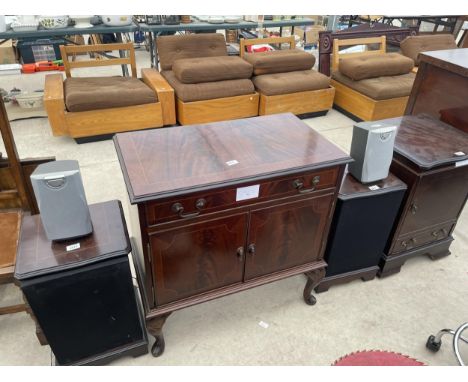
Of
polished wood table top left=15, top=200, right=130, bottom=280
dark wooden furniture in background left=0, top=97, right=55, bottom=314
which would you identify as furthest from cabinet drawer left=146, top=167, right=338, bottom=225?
dark wooden furniture in background left=0, top=97, right=55, bottom=314

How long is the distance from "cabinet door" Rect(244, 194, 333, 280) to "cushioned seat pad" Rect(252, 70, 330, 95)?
7.05ft

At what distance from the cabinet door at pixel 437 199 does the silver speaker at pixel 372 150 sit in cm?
22

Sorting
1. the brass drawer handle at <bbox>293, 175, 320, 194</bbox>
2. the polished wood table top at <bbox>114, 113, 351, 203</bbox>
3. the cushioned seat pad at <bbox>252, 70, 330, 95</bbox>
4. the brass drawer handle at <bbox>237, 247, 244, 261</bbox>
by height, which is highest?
the polished wood table top at <bbox>114, 113, 351, 203</bbox>

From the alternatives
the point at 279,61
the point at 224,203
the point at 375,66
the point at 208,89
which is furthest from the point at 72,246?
the point at 375,66

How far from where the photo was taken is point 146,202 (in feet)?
3.73

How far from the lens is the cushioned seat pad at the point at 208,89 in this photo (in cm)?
318

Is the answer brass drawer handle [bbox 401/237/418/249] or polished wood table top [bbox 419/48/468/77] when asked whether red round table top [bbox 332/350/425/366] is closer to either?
brass drawer handle [bbox 401/237/418/249]

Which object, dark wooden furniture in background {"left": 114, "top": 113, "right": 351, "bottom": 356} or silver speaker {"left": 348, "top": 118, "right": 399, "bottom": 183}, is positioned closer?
dark wooden furniture in background {"left": 114, "top": 113, "right": 351, "bottom": 356}

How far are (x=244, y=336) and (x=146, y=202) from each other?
0.90 m

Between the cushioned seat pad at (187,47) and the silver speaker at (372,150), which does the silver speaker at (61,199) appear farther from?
the cushioned seat pad at (187,47)

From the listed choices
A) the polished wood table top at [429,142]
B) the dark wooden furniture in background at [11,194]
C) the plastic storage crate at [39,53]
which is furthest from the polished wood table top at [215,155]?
the plastic storage crate at [39,53]

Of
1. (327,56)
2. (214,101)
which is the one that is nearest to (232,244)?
(214,101)

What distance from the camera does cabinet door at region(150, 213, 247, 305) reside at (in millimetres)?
1283

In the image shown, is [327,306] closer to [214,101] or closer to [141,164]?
[141,164]
